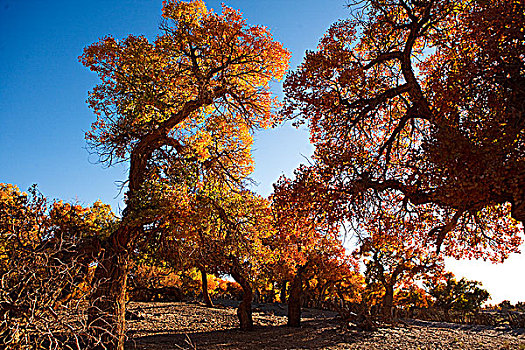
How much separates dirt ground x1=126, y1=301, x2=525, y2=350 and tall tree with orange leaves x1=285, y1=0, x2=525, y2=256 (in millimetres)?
5913

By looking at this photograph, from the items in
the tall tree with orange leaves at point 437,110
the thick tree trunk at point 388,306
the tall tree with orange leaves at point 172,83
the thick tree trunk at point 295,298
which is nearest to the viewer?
the tall tree with orange leaves at point 437,110

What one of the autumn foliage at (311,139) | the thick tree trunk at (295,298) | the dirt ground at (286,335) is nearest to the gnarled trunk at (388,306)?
the dirt ground at (286,335)

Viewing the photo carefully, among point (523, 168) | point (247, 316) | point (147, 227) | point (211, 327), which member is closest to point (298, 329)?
point (247, 316)

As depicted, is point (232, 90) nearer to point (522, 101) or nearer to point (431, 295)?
point (522, 101)

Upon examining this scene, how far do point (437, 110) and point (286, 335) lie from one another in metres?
10.7

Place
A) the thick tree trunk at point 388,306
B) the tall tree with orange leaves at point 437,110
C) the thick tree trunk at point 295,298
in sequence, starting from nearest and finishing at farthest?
the tall tree with orange leaves at point 437,110 → the thick tree trunk at point 295,298 → the thick tree trunk at point 388,306

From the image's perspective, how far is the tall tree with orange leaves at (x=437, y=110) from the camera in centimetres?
587

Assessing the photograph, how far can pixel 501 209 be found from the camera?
8406 mm

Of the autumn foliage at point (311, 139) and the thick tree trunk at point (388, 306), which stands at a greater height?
the autumn foliage at point (311, 139)

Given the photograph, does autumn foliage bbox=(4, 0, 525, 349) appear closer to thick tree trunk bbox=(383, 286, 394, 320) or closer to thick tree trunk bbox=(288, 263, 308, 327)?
thick tree trunk bbox=(288, 263, 308, 327)

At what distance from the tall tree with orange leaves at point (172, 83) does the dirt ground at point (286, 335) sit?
14.3 ft

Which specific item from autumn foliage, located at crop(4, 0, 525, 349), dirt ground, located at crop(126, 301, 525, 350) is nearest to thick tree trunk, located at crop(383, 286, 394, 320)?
dirt ground, located at crop(126, 301, 525, 350)

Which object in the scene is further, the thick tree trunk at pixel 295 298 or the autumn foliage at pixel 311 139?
the thick tree trunk at pixel 295 298

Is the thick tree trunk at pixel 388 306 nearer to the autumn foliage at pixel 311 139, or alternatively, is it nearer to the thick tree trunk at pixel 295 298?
the thick tree trunk at pixel 295 298
